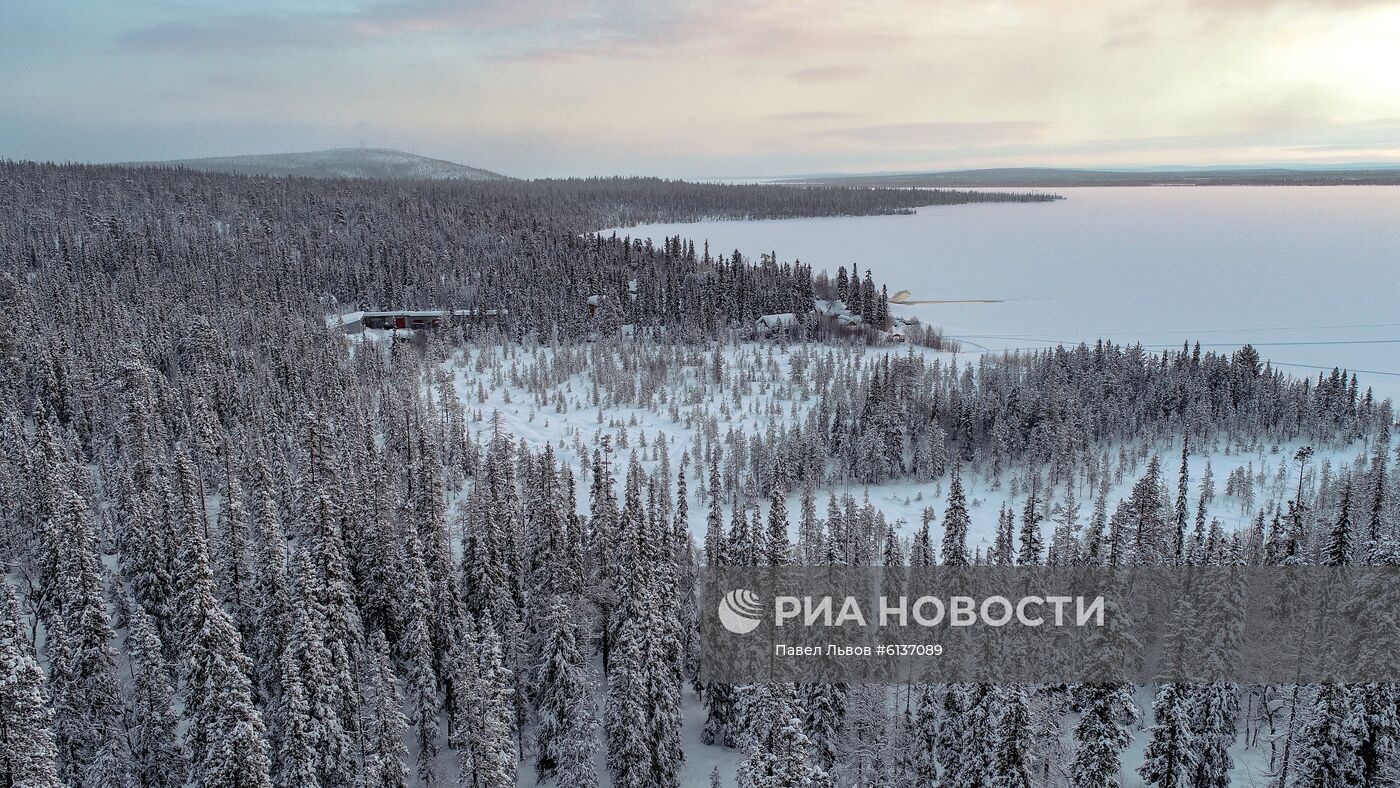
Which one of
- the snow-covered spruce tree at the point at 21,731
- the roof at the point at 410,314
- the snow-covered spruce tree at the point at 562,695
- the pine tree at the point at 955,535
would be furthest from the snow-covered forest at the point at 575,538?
the roof at the point at 410,314

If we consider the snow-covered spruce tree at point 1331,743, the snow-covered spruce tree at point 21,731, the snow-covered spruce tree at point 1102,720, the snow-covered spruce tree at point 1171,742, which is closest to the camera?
the snow-covered spruce tree at point 21,731

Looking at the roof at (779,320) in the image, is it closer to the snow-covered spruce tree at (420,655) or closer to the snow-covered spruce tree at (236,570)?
the snow-covered spruce tree at (420,655)

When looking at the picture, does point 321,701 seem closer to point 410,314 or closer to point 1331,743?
point 1331,743

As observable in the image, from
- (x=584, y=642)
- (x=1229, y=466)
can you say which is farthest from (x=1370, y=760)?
(x=1229, y=466)

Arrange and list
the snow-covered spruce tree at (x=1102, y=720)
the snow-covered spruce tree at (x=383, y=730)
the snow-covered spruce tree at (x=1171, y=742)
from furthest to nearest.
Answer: the snow-covered spruce tree at (x=383, y=730) < the snow-covered spruce tree at (x=1171, y=742) < the snow-covered spruce tree at (x=1102, y=720)

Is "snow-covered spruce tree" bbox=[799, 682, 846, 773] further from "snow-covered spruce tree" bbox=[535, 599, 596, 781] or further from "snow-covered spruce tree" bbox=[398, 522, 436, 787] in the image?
"snow-covered spruce tree" bbox=[398, 522, 436, 787]

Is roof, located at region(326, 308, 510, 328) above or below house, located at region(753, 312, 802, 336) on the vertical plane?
above

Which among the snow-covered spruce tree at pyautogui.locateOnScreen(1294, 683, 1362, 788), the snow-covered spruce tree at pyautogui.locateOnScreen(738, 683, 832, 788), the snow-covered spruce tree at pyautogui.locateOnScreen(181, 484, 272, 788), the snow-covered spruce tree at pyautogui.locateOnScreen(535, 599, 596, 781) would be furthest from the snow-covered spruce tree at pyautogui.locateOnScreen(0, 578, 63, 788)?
the snow-covered spruce tree at pyautogui.locateOnScreen(1294, 683, 1362, 788)
